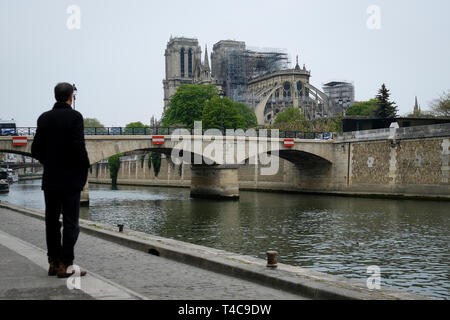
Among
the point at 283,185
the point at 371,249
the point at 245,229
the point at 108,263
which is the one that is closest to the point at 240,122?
the point at 283,185

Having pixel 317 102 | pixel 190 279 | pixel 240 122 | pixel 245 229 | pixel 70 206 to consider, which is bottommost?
pixel 245 229

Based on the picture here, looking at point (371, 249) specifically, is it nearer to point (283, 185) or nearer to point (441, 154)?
point (441, 154)

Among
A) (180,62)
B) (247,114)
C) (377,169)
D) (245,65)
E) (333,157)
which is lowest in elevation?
(377,169)

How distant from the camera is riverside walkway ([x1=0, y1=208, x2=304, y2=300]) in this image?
513 cm

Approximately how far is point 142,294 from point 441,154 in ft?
102

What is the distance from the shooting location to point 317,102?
9675cm

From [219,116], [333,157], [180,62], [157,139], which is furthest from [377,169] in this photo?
[180,62]

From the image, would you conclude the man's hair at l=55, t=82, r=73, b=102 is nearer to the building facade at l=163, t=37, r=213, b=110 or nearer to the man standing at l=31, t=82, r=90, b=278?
the man standing at l=31, t=82, r=90, b=278

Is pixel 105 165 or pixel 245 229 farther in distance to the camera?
pixel 105 165

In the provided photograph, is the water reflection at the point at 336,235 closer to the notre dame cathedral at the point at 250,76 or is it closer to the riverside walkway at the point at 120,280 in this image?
the riverside walkway at the point at 120,280

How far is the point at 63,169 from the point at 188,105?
6553 centimetres

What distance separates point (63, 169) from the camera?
5.84 meters

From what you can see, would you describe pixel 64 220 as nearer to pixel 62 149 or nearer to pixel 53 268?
pixel 53 268

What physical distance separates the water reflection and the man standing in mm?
6395
